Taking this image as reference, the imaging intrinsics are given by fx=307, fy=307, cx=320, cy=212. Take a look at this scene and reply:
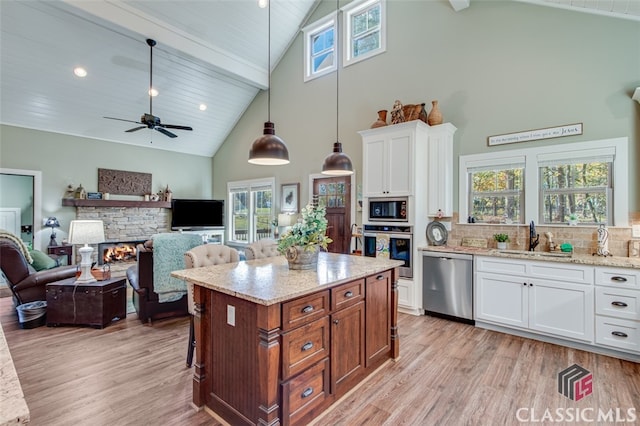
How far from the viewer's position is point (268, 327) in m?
1.78

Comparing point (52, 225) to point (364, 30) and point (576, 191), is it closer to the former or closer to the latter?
point (364, 30)

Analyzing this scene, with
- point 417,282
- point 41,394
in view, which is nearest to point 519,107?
point 417,282

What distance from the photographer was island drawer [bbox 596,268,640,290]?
2910 mm

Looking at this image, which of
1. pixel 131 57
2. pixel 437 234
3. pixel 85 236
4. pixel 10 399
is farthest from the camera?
pixel 131 57

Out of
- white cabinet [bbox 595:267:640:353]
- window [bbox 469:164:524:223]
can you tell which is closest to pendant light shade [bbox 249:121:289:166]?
window [bbox 469:164:524:223]

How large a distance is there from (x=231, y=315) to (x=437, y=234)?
3430 mm

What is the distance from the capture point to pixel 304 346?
2023 mm

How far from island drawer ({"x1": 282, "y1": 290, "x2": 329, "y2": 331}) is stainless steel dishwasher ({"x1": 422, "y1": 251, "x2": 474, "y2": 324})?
249 cm

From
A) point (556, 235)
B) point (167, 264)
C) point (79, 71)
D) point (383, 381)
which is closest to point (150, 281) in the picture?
point (167, 264)

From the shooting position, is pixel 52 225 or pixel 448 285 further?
pixel 52 225

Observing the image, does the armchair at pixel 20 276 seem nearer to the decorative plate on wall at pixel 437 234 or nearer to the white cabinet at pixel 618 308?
the decorative plate on wall at pixel 437 234

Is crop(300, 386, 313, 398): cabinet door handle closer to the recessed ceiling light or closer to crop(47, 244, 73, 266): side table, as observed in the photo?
crop(47, 244, 73, 266): side table

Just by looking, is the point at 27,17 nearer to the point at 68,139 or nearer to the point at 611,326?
the point at 68,139

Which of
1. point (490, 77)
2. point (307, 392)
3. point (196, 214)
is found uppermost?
point (490, 77)
